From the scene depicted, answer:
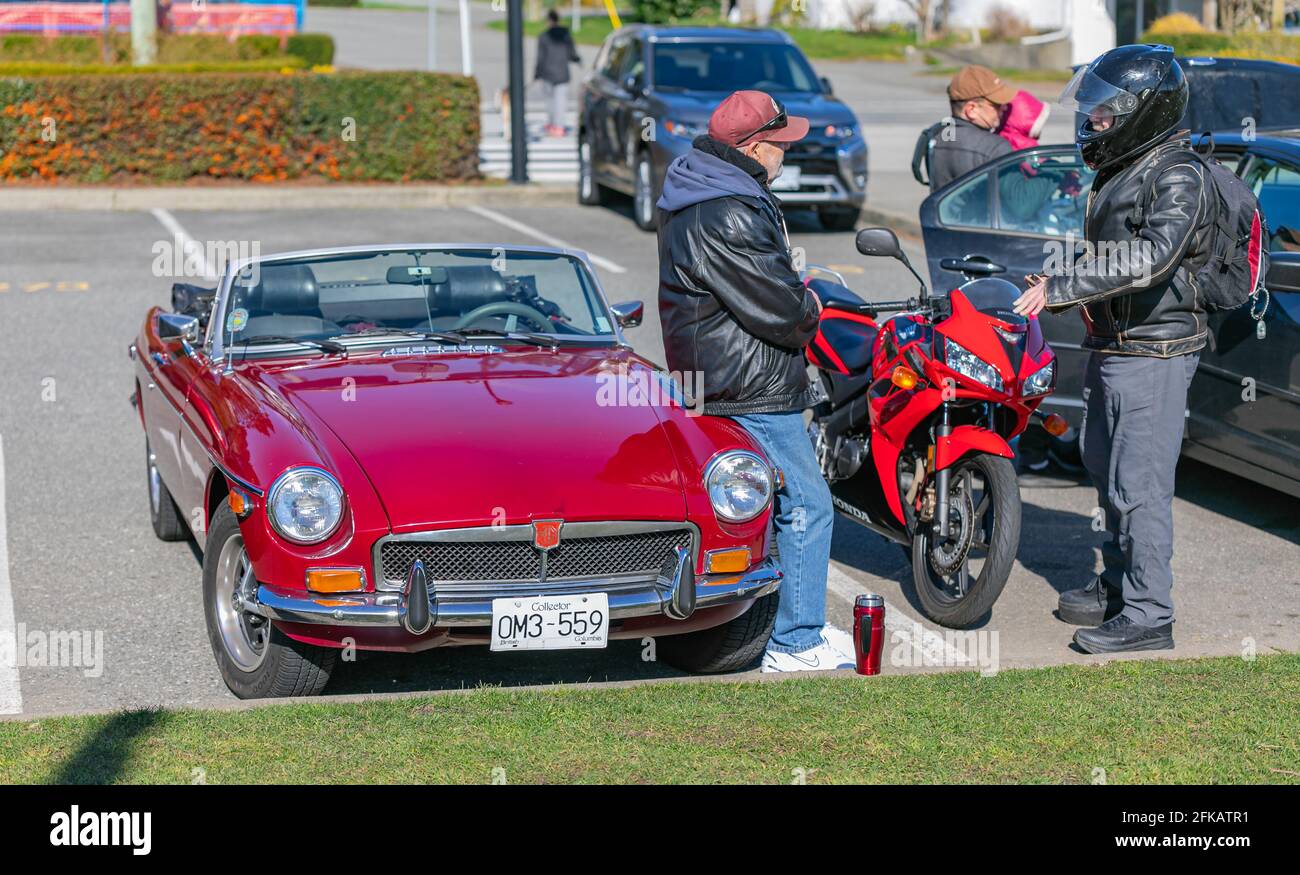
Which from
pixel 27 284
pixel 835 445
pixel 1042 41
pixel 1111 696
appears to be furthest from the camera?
pixel 1042 41

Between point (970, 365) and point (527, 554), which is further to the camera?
point (970, 365)

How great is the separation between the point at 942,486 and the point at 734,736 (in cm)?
173

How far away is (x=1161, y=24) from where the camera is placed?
34.7 metres

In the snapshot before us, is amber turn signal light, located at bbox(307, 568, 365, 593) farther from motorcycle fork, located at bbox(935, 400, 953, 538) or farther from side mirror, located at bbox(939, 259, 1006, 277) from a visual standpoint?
side mirror, located at bbox(939, 259, 1006, 277)

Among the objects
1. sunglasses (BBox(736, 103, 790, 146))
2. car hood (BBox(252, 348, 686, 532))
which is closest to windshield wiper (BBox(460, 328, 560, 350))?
car hood (BBox(252, 348, 686, 532))

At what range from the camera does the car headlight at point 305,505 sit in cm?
505

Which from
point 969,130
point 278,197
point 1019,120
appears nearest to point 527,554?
point 969,130

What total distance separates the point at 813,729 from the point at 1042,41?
37493 millimetres

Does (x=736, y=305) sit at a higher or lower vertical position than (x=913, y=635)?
higher

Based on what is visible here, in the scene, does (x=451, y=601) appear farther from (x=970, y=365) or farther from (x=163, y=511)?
(x=163, y=511)

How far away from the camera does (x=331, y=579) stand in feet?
16.5

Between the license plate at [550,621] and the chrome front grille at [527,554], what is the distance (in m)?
0.10
